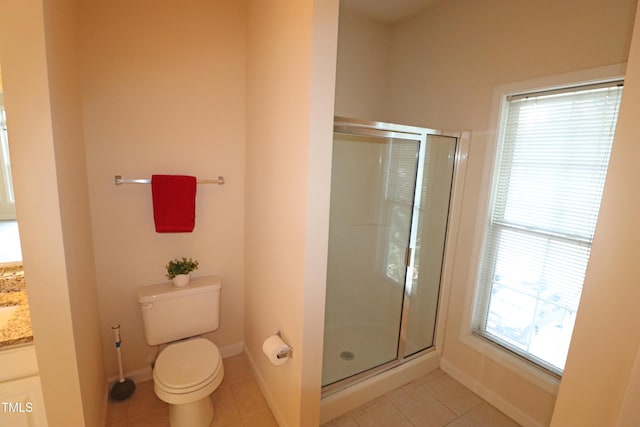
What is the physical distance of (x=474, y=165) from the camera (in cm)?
206

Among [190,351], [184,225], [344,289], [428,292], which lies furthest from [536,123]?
[190,351]

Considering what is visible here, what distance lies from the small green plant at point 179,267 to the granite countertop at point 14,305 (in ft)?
2.27

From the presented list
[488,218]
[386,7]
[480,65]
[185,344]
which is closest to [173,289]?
[185,344]

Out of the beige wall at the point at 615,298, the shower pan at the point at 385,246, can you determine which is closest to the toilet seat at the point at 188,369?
the shower pan at the point at 385,246

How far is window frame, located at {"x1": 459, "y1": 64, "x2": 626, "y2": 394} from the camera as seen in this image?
1.59 metres

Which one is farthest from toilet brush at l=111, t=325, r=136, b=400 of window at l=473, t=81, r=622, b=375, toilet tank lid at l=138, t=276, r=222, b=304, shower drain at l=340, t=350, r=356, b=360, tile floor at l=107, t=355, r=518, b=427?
window at l=473, t=81, r=622, b=375

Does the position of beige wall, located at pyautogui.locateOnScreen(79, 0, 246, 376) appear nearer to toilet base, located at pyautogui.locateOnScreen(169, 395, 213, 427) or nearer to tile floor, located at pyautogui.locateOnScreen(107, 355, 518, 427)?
tile floor, located at pyautogui.locateOnScreen(107, 355, 518, 427)

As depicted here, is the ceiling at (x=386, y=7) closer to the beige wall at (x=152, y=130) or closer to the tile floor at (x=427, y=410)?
the beige wall at (x=152, y=130)

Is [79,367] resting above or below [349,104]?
below

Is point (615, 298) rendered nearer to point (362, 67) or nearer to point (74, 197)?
point (74, 197)

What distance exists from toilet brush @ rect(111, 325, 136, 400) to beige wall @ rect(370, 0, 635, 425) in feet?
7.60

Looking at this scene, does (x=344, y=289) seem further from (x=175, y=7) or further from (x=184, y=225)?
(x=175, y=7)

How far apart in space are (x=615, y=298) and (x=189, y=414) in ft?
6.45

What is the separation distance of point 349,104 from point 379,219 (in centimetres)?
107
